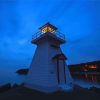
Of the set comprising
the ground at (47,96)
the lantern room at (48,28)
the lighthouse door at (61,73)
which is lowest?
the ground at (47,96)

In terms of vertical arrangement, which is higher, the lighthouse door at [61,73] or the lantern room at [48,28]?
the lantern room at [48,28]

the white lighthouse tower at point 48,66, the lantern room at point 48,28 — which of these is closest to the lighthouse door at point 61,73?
the white lighthouse tower at point 48,66

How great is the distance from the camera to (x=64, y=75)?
17797 millimetres

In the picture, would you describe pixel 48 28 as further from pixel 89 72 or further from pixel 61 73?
pixel 89 72

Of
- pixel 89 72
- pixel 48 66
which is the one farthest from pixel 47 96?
pixel 89 72

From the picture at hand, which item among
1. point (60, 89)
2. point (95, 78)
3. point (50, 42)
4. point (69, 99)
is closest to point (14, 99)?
point (69, 99)

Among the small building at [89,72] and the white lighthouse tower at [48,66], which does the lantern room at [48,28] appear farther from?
the small building at [89,72]

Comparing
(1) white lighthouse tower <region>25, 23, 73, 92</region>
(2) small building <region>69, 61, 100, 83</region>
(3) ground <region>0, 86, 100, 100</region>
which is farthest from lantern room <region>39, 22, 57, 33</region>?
(2) small building <region>69, 61, 100, 83</region>

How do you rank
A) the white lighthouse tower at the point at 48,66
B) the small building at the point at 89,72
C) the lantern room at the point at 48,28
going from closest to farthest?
1. the white lighthouse tower at the point at 48,66
2. the lantern room at the point at 48,28
3. the small building at the point at 89,72

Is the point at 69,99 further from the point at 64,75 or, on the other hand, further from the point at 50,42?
the point at 50,42

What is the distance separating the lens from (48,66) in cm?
1583

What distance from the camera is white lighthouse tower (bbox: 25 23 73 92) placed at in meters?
15.2

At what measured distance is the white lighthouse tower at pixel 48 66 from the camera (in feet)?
50.0

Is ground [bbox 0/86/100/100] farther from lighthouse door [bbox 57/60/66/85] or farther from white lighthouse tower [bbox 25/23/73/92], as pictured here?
lighthouse door [bbox 57/60/66/85]
